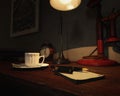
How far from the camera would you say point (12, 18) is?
6.23ft

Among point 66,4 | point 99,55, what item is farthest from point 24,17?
point 99,55

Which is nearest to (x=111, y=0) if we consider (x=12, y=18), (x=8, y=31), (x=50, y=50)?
(x=50, y=50)

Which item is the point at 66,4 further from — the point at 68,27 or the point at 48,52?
the point at 48,52

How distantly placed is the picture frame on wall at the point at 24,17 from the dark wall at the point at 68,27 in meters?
0.05

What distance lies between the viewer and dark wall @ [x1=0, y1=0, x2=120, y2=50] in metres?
1.04

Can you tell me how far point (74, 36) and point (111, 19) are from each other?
14.6 inches

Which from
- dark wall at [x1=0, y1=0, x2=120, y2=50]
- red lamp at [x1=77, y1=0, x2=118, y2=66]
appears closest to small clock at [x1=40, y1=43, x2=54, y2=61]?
dark wall at [x1=0, y1=0, x2=120, y2=50]

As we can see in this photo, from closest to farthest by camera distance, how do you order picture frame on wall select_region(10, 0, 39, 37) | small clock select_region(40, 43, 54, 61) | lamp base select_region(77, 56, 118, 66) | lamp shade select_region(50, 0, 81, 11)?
lamp base select_region(77, 56, 118, 66) < lamp shade select_region(50, 0, 81, 11) < small clock select_region(40, 43, 54, 61) < picture frame on wall select_region(10, 0, 39, 37)

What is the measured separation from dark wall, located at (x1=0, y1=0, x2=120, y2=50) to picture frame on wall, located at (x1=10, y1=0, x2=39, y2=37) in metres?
0.05

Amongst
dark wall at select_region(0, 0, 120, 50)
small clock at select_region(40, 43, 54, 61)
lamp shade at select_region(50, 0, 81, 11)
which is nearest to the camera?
lamp shade at select_region(50, 0, 81, 11)

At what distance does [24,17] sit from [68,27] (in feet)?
2.14

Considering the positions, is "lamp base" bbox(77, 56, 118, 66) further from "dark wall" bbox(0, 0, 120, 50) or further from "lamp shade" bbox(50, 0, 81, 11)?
"lamp shade" bbox(50, 0, 81, 11)

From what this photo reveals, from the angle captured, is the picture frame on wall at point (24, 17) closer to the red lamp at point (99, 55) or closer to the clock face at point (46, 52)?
the clock face at point (46, 52)

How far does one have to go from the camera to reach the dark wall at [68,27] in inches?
40.8
